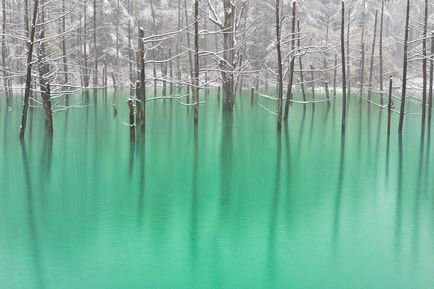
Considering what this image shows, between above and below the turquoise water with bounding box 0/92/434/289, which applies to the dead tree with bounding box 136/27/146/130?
above

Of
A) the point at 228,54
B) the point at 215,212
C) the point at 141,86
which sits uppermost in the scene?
the point at 228,54

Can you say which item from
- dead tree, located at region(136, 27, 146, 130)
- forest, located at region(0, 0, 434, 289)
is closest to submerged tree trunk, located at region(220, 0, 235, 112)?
forest, located at region(0, 0, 434, 289)

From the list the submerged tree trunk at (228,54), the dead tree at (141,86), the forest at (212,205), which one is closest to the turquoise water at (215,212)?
the forest at (212,205)

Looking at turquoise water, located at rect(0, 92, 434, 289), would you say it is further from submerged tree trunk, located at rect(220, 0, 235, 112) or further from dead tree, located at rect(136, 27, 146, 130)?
submerged tree trunk, located at rect(220, 0, 235, 112)

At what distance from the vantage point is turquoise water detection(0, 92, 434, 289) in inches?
275

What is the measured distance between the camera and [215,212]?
32.6 feet

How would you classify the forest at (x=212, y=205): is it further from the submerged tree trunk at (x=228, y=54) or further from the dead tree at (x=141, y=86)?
the submerged tree trunk at (x=228, y=54)

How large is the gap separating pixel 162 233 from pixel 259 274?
7.41 feet

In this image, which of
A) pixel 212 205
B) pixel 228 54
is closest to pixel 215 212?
pixel 212 205

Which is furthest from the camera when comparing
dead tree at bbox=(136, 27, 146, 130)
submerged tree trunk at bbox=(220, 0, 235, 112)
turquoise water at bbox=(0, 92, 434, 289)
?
submerged tree trunk at bbox=(220, 0, 235, 112)

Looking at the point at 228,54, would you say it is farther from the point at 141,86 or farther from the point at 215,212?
the point at 215,212

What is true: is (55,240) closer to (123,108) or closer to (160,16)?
(123,108)

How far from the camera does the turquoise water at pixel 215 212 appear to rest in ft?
22.9

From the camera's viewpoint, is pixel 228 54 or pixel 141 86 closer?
pixel 141 86
